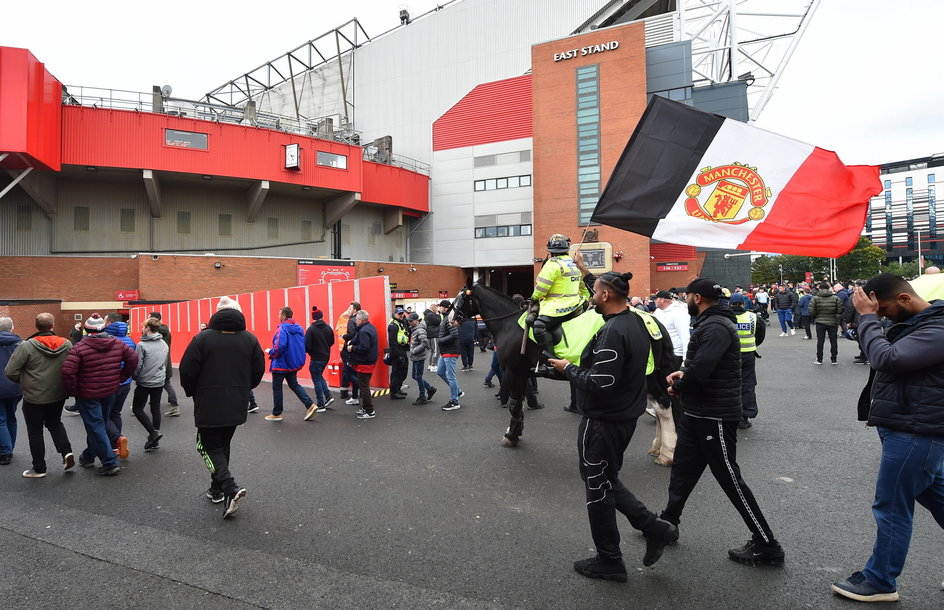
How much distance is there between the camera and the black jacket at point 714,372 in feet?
10.5

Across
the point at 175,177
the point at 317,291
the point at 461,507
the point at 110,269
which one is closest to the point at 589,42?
the point at 175,177

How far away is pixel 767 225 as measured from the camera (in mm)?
4102

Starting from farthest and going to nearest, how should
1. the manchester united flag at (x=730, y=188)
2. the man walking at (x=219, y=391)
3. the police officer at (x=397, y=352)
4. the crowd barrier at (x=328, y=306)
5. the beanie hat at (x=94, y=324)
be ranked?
the crowd barrier at (x=328, y=306) → the police officer at (x=397, y=352) → the beanie hat at (x=94, y=324) → the man walking at (x=219, y=391) → the manchester united flag at (x=730, y=188)

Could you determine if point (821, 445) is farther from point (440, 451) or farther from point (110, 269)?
point (110, 269)

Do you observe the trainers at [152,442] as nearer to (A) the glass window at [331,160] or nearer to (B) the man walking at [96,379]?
(B) the man walking at [96,379]

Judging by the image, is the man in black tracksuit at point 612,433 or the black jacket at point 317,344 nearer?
the man in black tracksuit at point 612,433

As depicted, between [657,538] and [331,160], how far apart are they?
32.8m

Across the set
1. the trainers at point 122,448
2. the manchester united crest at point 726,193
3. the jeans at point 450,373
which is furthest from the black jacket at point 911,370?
the trainers at point 122,448

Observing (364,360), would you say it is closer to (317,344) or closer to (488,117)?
(317,344)

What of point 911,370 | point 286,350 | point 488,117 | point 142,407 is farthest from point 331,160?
point 911,370

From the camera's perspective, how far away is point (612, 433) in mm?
3092

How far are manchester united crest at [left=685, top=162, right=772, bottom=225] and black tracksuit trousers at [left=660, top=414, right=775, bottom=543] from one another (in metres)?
1.92

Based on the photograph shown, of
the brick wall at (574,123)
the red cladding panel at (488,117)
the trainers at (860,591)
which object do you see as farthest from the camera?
the red cladding panel at (488,117)

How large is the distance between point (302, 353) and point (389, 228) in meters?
30.9
